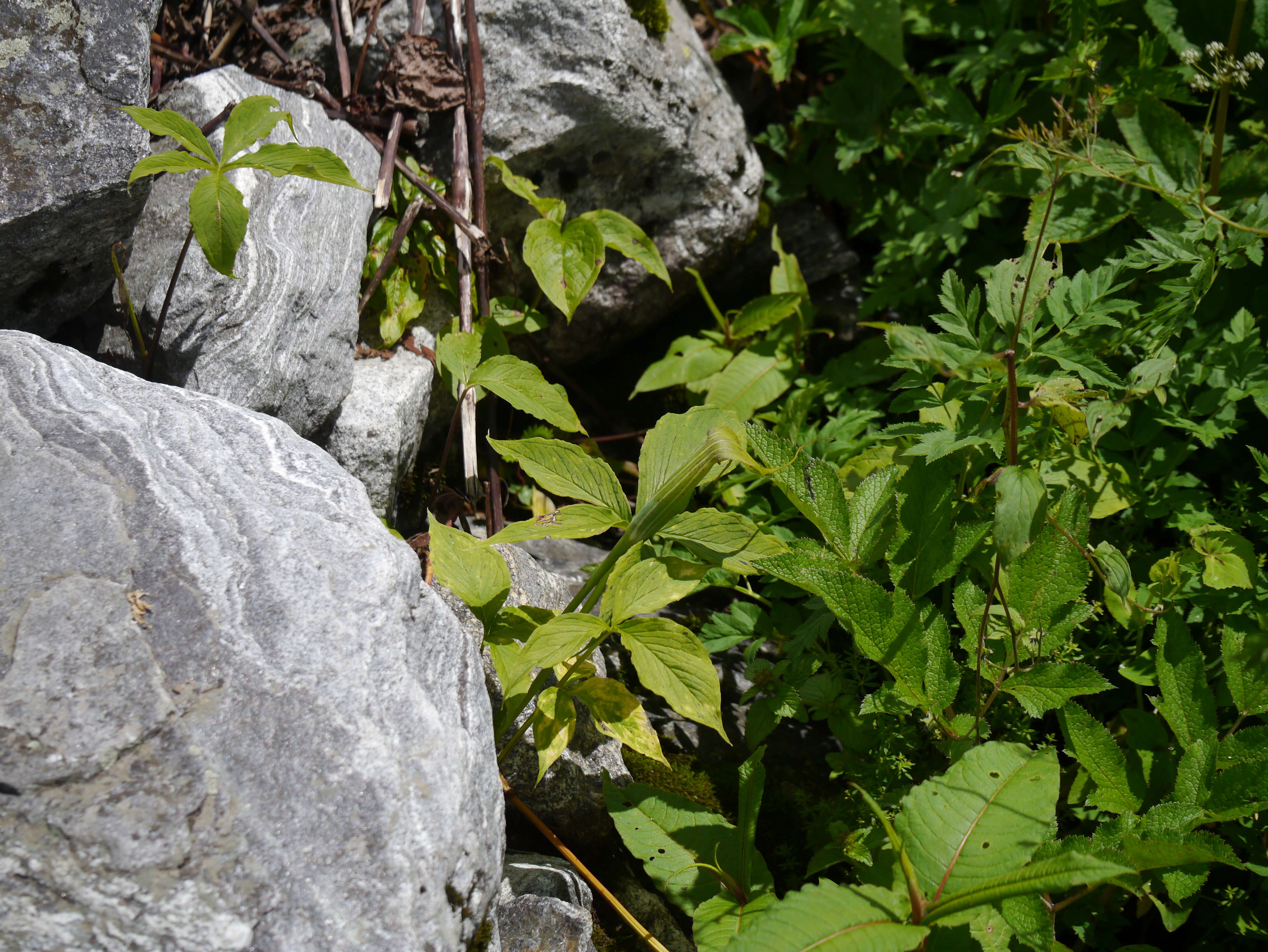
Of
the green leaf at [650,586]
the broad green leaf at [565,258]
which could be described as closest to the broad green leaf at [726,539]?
the green leaf at [650,586]

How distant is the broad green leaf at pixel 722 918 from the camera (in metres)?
1.88

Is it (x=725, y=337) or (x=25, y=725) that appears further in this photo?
(x=725, y=337)

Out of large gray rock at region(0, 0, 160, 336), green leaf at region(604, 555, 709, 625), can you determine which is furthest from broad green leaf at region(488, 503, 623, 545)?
large gray rock at region(0, 0, 160, 336)

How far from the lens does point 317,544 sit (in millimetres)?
1773

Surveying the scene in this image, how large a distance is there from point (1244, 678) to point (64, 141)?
3.56 metres

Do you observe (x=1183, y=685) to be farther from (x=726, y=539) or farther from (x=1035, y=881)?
(x=726, y=539)

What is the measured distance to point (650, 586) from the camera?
6.77 feet

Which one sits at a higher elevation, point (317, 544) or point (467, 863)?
point (317, 544)

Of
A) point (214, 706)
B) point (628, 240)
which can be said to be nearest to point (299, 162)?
point (628, 240)

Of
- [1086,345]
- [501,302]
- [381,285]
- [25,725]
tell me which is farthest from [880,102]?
[25,725]

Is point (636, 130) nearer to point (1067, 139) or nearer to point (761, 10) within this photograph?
point (761, 10)

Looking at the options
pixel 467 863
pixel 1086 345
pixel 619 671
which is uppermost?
pixel 1086 345

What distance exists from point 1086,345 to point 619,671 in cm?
183

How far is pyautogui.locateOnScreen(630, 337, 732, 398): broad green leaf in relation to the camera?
3.32 m
